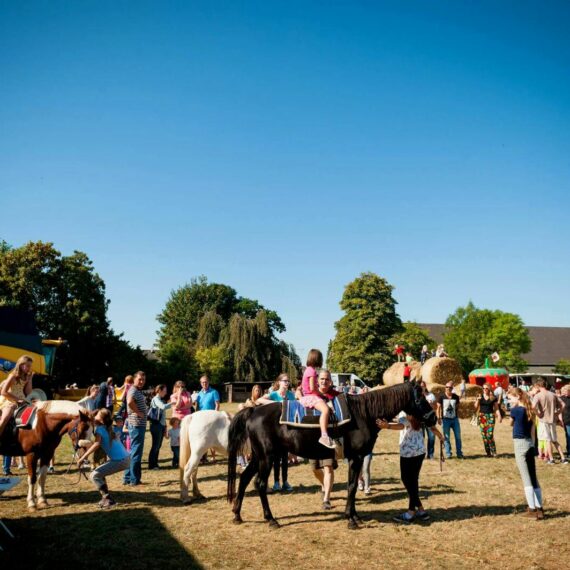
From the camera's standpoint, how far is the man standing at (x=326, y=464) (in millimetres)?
7449

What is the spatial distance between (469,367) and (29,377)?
6678 cm

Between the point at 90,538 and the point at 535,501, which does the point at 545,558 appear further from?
the point at 90,538

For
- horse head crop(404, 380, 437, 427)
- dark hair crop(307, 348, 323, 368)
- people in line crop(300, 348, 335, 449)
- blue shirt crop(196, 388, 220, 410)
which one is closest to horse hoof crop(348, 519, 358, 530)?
people in line crop(300, 348, 335, 449)

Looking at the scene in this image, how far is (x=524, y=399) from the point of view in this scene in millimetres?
7484

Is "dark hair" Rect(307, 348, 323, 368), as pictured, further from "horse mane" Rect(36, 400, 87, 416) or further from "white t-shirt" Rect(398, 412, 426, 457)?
"horse mane" Rect(36, 400, 87, 416)

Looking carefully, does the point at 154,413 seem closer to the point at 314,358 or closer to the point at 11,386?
the point at 11,386

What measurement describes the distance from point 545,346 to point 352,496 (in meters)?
87.8

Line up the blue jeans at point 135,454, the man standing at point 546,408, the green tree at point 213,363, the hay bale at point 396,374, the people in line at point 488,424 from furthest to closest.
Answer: the green tree at point 213,363 < the hay bale at point 396,374 < the people in line at point 488,424 < the man standing at point 546,408 < the blue jeans at point 135,454

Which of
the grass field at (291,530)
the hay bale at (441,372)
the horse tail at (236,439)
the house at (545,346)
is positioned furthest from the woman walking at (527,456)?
the house at (545,346)

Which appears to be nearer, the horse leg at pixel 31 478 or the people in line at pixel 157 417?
the horse leg at pixel 31 478

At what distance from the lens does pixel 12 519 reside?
23.5 ft

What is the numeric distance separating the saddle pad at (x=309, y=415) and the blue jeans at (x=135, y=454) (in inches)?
150

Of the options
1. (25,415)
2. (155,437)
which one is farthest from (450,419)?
(25,415)

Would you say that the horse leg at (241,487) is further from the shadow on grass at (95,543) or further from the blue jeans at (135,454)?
the blue jeans at (135,454)
